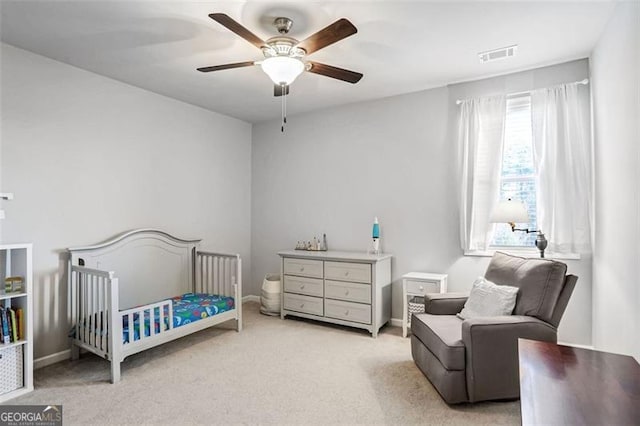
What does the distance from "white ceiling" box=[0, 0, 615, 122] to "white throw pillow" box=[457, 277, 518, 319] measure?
1856 millimetres

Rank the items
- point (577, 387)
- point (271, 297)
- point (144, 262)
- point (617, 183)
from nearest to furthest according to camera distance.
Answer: point (577, 387) → point (617, 183) → point (144, 262) → point (271, 297)

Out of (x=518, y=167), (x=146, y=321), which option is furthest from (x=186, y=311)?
(x=518, y=167)

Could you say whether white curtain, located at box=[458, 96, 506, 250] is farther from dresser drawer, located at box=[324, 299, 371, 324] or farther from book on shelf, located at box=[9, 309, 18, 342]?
book on shelf, located at box=[9, 309, 18, 342]

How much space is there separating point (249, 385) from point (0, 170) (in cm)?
249

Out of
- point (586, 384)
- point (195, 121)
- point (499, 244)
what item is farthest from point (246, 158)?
point (586, 384)

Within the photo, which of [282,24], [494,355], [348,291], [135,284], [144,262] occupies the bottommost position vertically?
[494,355]

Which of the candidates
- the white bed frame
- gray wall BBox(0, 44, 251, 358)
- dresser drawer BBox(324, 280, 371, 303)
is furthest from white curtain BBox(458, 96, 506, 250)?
gray wall BBox(0, 44, 251, 358)

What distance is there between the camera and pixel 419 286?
11.5ft

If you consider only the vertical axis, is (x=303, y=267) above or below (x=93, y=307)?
above

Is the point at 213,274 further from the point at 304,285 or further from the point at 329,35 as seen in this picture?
the point at 329,35

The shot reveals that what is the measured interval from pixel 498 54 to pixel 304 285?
2.92 metres

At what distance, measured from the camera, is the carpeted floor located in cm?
217

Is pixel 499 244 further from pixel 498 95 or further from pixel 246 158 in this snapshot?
pixel 246 158
